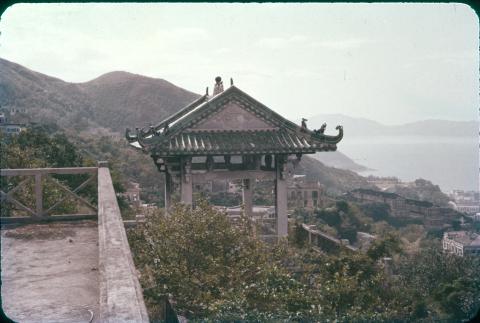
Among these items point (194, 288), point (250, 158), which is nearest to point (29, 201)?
point (250, 158)

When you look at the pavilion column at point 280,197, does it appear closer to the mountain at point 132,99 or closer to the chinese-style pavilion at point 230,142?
the chinese-style pavilion at point 230,142

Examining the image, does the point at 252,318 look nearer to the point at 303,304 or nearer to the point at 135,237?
the point at 303,304

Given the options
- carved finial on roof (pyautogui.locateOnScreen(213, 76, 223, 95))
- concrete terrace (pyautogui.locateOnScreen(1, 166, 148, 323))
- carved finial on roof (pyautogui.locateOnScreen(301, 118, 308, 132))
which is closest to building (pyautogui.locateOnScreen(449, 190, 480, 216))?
carved finial on roof (pyautogui.locateOnScreen(301, 118, 308, 132))

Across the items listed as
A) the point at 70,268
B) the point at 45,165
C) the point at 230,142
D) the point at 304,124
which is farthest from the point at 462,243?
the point at 70,268

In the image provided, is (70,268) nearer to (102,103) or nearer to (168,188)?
(168,188)

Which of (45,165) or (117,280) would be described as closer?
(117,280)

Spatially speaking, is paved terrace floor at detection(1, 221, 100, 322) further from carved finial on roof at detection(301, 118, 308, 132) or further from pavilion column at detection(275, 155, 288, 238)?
carved finial on roof at detection(301, 118, 308, 132)
